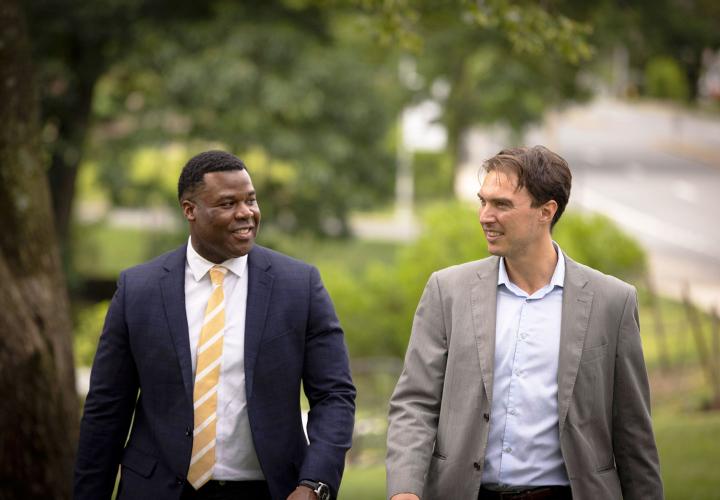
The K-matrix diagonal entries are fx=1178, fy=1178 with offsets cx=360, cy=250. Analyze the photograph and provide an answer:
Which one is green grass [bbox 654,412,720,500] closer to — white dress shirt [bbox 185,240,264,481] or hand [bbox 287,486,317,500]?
hand [bbox 287,486,317,500]

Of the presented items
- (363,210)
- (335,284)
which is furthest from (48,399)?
(363,210)

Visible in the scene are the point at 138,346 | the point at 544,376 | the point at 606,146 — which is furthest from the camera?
the point at 606,146

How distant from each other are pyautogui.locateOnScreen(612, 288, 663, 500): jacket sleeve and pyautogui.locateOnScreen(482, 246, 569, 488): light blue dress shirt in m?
0.23

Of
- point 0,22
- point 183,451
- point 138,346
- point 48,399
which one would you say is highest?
point 0,22

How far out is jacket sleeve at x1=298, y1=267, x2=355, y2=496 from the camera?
4.32 meters

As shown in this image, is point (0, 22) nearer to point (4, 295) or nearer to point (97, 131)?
point (4, 295)

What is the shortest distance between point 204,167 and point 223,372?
756mm

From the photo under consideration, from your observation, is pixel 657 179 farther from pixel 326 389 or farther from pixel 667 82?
pixel 326 389

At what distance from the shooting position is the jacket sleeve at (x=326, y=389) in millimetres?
4316

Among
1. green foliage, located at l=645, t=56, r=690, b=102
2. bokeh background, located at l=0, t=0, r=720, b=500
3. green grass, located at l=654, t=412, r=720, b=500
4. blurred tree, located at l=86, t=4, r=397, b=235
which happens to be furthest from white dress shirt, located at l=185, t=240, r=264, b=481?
green foliage, located at l=645, t=56, r=690, b=102

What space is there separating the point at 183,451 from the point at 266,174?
18.5 m

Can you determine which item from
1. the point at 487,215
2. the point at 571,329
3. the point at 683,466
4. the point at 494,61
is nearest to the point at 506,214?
the point at 487,215

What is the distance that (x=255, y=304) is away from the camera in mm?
4332

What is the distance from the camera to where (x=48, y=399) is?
667 centimetres
